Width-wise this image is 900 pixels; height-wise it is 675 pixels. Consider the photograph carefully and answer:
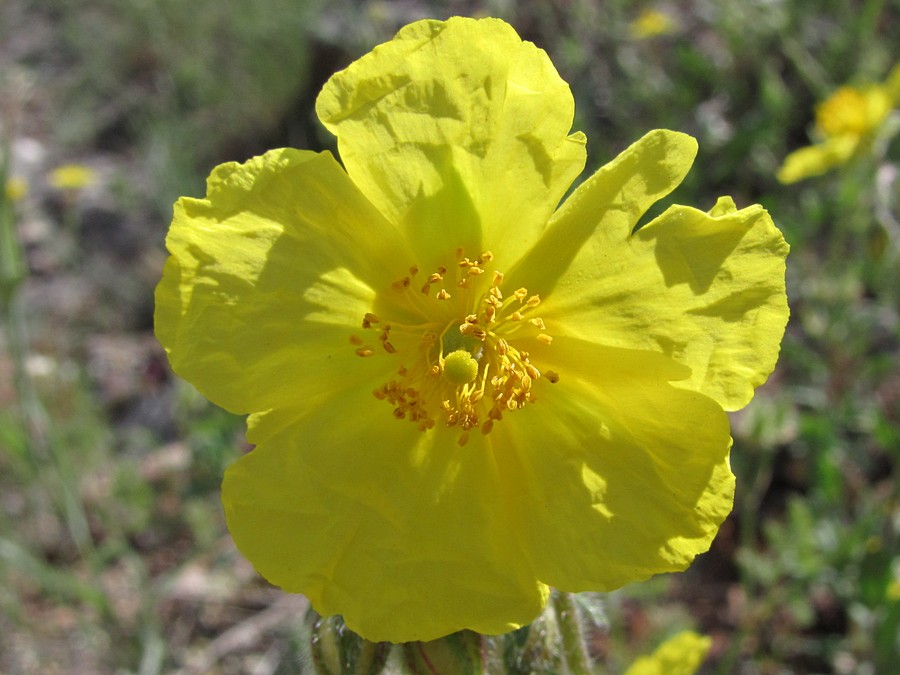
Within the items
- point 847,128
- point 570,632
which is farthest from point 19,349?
Answer: point 847,128

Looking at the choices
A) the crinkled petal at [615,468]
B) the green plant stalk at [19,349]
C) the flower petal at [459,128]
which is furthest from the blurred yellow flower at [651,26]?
the crinkled petal at [615,468]

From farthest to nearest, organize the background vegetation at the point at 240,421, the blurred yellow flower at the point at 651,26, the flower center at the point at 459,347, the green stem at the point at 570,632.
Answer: the blurred yellow flower at the point at 651,26 → the background vegetation at the point at 240,421 → the green stem at the point at 570,632 → the flower center at the point at 459,347

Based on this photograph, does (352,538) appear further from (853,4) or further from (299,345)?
(853,4)

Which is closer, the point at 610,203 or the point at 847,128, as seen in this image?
the point at 610,203

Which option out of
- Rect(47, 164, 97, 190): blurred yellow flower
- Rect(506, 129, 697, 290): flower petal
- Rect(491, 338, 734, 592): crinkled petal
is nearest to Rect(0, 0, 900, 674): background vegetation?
Rect(47, 164, 97, 190): blurred yellow flower

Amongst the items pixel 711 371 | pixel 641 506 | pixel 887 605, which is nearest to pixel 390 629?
pixel 641 506

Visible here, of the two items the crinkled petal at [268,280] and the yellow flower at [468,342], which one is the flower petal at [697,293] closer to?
the yellow flower at [468,342]

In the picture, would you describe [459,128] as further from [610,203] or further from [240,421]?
[240,421]
